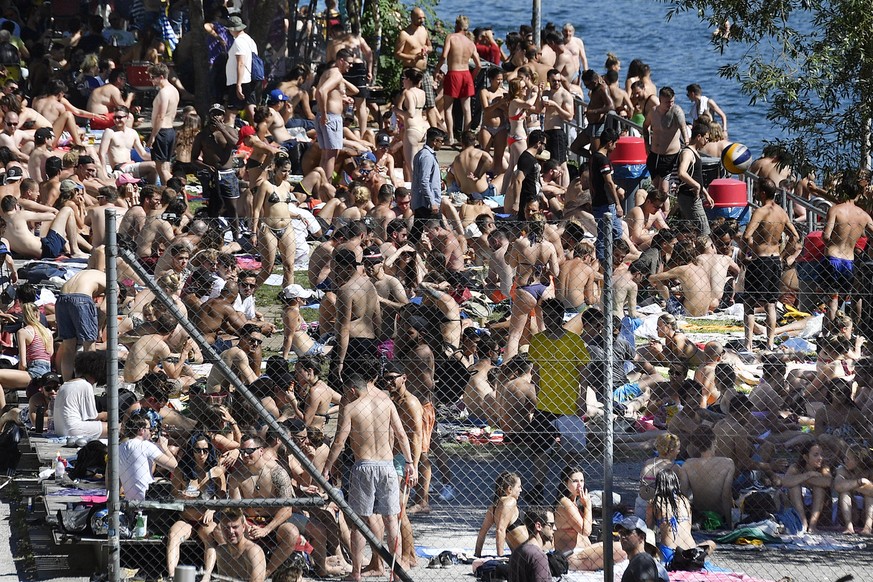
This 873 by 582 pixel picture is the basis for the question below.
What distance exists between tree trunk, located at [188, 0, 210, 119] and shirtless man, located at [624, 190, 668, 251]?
798cm

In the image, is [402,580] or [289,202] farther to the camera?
[289,202]

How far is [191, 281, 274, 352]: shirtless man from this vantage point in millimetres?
11938

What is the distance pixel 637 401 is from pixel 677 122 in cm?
714

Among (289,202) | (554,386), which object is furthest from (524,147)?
(554,386)

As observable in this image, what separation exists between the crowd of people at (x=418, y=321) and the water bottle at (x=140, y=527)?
0.95 ft

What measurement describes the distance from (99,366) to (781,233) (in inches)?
248

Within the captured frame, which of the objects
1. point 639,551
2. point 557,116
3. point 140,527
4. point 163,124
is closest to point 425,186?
point 557,116

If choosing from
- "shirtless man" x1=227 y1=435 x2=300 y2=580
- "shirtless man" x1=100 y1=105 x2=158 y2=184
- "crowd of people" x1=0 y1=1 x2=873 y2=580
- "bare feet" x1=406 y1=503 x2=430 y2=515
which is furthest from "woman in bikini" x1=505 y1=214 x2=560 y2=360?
"shirtless man" x1=100 y1=105 x2=158 y2=184

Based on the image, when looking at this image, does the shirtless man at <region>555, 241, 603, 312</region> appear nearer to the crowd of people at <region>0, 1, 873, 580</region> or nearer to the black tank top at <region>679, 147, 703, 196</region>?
the crowd of people at <region>0, 1, 873, 580</region>

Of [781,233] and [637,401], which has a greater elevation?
[781,233]

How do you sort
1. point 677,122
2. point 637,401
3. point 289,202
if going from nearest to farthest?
point 637,401
point 289,202
point 677,122

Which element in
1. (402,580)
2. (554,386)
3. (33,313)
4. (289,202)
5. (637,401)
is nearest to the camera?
(402,580)

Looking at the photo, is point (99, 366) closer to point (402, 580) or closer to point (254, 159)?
point (402, 580)

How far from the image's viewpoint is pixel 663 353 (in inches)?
502
